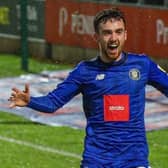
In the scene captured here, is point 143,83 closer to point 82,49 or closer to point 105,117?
point 105,117

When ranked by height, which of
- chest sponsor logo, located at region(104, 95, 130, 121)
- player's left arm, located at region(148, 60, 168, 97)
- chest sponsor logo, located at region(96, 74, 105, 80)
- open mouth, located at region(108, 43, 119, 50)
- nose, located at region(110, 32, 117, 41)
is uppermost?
nose, located at region(110, 32, 117, 41)

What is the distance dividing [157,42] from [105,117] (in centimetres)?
1149

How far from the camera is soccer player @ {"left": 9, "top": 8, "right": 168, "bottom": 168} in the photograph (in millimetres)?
5035

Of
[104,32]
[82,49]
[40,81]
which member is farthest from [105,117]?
[82,49]

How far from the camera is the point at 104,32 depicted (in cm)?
496

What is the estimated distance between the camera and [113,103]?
5.14m

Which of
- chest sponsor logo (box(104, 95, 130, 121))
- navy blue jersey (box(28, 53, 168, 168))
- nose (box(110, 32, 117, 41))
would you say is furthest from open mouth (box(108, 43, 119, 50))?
chest sponsor logo (box(104, 95, 130, 121))

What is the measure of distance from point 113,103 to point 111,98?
0.04 metres

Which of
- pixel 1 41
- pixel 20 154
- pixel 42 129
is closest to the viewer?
pixel 20 154

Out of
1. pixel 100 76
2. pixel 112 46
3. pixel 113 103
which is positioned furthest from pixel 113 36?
pixel 113 103

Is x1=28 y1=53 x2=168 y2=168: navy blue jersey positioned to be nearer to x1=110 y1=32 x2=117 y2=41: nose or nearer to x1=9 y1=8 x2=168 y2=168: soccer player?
x1=9 y1=8 x2=168 y2=168: soccer player

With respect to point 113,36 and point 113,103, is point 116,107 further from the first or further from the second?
point 113,36

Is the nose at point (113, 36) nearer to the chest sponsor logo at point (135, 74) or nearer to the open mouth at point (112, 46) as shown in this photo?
the open mouth at point (112, 46)

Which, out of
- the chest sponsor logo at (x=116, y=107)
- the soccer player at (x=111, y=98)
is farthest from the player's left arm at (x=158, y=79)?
the chest sponsor logo at (x=116, y=107)
